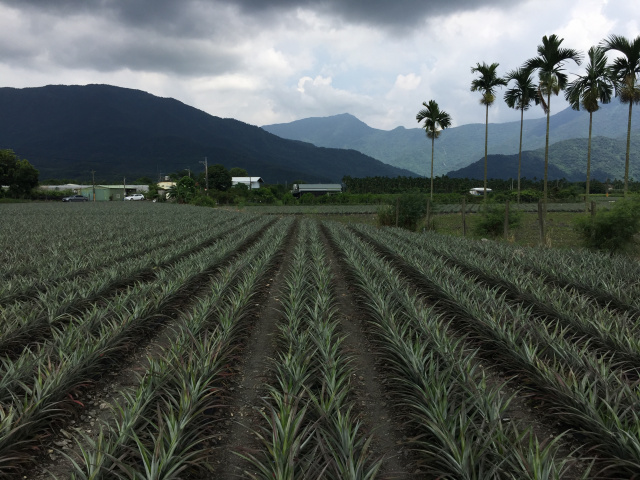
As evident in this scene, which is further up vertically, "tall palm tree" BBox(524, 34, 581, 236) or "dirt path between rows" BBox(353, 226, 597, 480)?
"tall palm tree" BBox(524, 34, 581, 236)

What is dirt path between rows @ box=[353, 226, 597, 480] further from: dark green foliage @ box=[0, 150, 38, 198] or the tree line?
dark green foliage @ box=[0, 150, 38, 198]

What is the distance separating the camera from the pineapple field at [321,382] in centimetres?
227

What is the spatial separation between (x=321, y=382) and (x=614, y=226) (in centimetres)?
1126

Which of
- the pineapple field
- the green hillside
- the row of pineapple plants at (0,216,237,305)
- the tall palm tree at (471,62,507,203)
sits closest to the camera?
the pineapple field

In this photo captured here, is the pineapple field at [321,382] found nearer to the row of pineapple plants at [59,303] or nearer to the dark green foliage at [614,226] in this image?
the row of pineapple plants at [59,303]

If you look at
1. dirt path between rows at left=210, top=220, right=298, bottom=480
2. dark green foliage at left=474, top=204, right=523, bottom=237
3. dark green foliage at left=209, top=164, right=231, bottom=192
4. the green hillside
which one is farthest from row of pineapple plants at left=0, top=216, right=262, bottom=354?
the green hillside

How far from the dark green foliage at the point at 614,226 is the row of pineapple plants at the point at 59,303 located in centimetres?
1203

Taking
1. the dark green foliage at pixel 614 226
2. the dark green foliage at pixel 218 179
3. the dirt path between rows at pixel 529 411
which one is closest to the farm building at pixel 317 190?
the dark green foliage at pixel 218 179

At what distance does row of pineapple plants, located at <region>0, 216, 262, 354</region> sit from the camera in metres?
4.04

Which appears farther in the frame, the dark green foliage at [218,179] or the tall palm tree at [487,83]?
the dark green foliage at [218,179]

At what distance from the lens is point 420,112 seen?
1681 inches

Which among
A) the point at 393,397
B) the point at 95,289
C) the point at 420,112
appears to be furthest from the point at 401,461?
the point at 420,112

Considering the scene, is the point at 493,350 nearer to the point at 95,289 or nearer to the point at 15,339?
the point at 15,339

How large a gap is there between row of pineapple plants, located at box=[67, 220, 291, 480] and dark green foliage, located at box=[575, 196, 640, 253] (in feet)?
36.3
